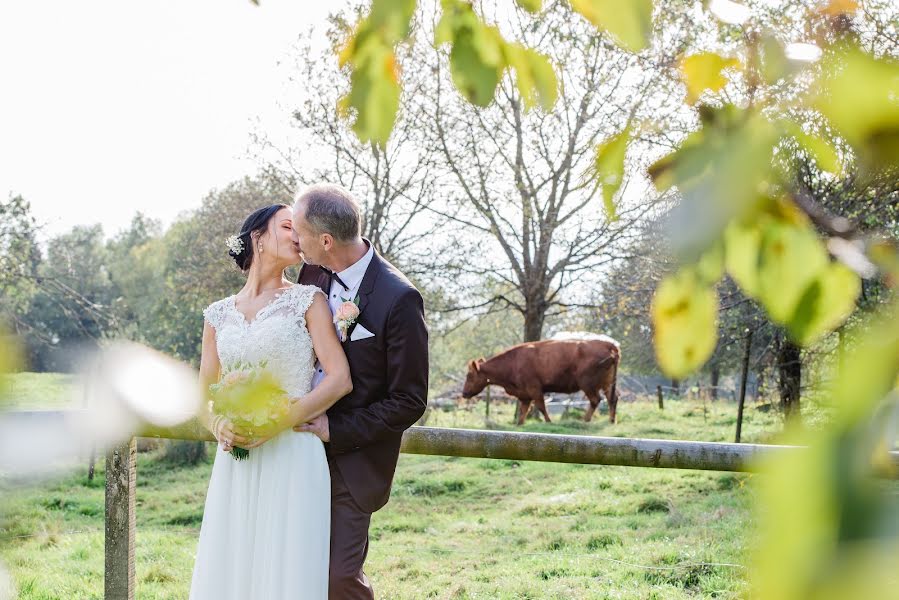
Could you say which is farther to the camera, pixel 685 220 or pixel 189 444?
pixel 189 444

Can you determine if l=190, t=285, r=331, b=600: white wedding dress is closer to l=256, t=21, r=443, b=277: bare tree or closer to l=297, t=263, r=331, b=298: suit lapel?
l=297, t=263, r=331, b=298: suit lapel

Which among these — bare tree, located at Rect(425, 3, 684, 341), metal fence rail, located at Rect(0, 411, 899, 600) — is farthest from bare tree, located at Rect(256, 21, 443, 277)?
metal fence rail, located at Rect(0, 411, 899, 600)

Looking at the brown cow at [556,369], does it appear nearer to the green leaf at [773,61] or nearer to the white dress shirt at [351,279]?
the white dress shirt at [351,279]

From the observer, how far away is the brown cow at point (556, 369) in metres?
17.9

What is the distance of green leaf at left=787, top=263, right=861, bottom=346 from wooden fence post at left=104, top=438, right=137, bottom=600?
357cm

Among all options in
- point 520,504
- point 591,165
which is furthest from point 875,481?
point 520,504

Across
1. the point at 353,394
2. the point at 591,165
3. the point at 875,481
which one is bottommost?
the point at 353,394

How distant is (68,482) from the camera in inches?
429

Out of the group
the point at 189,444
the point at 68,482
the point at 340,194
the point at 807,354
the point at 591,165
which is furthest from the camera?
the point at 189,444

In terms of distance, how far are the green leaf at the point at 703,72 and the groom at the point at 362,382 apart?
2253mm

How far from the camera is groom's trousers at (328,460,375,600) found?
307cm

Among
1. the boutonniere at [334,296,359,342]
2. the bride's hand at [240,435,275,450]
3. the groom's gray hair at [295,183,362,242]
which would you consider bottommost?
the bride's hand at [240,435,275,450]

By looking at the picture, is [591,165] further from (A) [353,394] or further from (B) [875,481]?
(A) [353,394]

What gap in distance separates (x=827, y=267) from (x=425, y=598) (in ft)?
15.0
